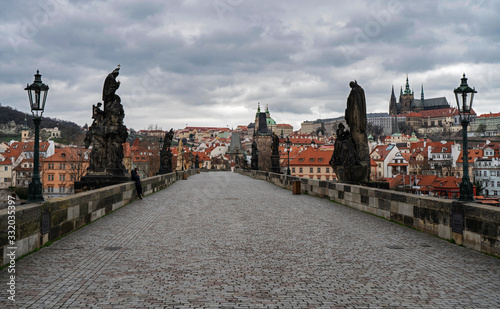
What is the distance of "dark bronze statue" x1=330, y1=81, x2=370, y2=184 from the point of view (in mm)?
14375

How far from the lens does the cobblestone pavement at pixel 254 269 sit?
4.59 metres

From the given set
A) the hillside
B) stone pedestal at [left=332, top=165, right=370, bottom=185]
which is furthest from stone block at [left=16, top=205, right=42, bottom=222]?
the hillside

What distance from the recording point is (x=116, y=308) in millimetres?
4301

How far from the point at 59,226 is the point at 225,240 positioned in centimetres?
317

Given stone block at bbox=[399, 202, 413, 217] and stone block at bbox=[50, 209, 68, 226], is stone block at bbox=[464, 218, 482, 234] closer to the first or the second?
stone block at bbox=[399, 202, 413, 217]

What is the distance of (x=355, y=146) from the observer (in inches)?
571

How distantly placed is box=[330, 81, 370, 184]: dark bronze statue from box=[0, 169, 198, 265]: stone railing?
25.3ft

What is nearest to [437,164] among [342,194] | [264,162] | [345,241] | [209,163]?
[264,162]

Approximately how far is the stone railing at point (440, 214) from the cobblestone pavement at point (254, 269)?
26 centimetres

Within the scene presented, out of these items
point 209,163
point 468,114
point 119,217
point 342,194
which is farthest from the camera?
point 209,163

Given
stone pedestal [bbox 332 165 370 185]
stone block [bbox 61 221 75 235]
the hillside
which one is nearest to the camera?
stone block [bbox 61 221 75 235]

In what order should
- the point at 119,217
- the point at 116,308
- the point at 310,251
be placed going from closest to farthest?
the point at 116,308 < the point at 310,251 < the point at 119,217

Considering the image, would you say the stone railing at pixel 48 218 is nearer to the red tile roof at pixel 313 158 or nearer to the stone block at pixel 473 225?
the stone block at pixel 473 225

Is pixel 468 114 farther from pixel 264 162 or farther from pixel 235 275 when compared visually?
pixel 264 162
